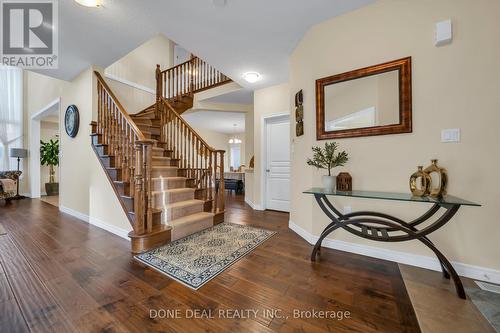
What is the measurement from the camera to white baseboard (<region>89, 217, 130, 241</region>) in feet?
8.95

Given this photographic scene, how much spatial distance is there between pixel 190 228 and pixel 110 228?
3.95 feet

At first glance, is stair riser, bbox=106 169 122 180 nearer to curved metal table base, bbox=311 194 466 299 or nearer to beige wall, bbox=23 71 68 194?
curved metal table base, bbox=311 194 466 299

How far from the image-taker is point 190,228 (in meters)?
2.83

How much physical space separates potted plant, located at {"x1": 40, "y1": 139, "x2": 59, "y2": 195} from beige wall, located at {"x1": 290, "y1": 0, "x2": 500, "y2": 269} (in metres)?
8.26

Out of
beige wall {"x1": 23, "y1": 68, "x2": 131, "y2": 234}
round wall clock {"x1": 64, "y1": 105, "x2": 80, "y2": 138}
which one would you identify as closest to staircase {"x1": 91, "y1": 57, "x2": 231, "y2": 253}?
beige wall {"x1": 23, "y1": 68, "x2": 131, "y2": 234}

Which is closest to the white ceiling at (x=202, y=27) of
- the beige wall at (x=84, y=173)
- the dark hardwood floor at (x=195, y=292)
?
the beige wall at (x=84, y=173)

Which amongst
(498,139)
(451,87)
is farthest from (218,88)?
(498,139)

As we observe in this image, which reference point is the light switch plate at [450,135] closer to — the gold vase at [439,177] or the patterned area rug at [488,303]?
the gold vase at [439,177]

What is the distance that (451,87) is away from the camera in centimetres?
180

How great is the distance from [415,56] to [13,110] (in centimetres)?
964

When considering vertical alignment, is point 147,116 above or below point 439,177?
above

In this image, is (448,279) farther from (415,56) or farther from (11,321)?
(11,321)

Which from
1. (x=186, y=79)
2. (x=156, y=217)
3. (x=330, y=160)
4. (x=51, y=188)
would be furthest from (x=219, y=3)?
(x=51, y=188)

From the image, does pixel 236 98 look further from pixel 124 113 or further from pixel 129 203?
pixel 129 203
